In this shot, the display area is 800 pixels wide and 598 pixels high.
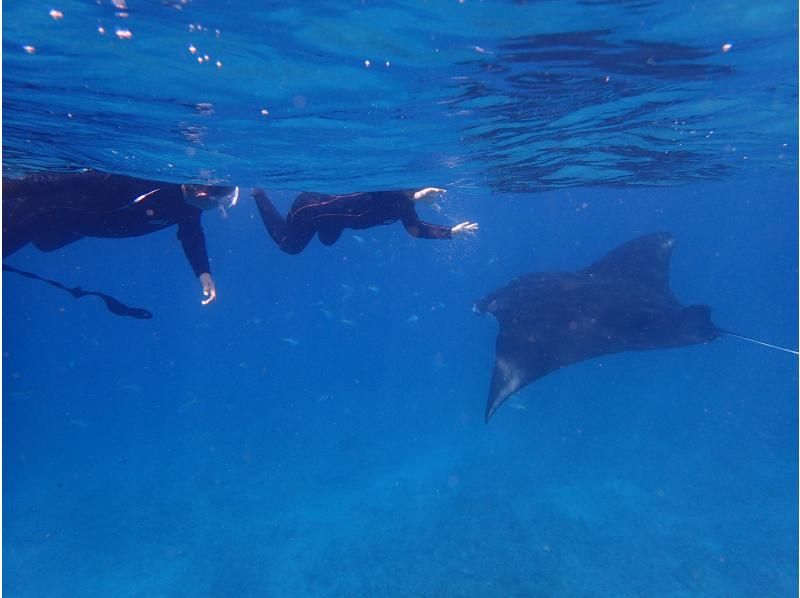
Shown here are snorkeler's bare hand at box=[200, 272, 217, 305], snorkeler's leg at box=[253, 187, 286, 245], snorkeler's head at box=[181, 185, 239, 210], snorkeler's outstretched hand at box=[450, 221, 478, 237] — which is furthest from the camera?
snorkeler's leg at box=[253, 187, 286, 245]

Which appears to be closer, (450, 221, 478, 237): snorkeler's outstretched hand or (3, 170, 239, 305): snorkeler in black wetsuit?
(3, 170, 239, 305): snorkeler in black wetsuit

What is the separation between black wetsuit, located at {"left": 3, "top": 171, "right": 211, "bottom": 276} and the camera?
697 cm

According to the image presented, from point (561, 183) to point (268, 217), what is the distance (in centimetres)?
1595

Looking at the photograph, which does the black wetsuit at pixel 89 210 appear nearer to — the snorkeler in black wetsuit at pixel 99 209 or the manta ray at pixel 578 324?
the snorkeler in black wetsuit at pixel 99 209

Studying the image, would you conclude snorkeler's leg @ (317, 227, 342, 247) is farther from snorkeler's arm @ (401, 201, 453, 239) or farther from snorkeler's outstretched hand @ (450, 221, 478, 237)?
snorkeler's outstretched hand @ (450, 221, 478, 237)

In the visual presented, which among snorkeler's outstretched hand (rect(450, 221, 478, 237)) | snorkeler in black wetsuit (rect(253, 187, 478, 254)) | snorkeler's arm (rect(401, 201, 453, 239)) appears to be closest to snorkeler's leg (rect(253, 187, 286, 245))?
snorkeler in black wetsuit (rect(253, 187, 478, 254))

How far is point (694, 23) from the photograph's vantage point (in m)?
7.06

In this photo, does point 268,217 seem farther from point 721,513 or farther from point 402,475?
point 721,513

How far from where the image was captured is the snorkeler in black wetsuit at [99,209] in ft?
22.9

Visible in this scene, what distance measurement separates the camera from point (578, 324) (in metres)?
11.5

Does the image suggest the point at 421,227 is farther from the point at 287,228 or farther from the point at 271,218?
the point at 271,218

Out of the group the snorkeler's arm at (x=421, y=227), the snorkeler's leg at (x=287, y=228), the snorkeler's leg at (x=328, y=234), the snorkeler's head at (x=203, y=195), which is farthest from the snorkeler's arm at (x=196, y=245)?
the snorkeler's arm at (x=421, y=227)

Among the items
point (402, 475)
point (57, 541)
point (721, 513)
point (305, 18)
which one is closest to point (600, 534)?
point (721, 513)

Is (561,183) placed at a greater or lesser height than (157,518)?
greater
